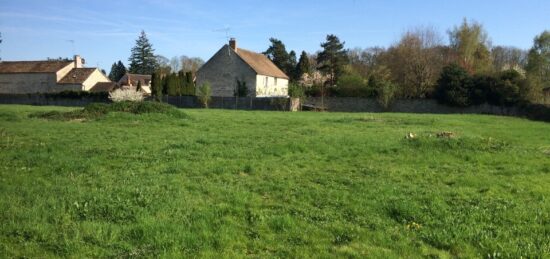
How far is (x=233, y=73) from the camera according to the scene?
5434 centimetres

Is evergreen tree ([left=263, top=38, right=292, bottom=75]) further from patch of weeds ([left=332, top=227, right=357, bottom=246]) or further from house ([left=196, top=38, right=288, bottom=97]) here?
patch of weeds ([left=332, top=227, right=357, bottom=246])

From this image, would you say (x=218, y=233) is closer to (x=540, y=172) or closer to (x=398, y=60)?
(x=540, y=172)

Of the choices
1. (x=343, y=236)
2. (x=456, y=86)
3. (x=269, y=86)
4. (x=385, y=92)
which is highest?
(x=456, y=86)

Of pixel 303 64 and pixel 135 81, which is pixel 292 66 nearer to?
pixel 303 64

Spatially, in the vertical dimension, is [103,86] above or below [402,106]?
above

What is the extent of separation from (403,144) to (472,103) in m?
31.6

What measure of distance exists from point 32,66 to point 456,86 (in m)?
58.8

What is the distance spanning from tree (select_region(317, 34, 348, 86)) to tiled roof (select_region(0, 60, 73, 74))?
3796cm

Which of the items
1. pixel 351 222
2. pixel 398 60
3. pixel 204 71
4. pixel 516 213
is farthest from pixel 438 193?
pixel 204 71

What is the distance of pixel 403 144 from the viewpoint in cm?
1241

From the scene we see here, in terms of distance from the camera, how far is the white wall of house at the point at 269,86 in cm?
5422

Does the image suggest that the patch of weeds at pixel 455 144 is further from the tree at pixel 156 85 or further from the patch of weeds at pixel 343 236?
the tree at pixel 156 85

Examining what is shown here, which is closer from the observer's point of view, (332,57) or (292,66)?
(332,57)

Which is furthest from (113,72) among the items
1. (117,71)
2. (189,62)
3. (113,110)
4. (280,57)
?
(113,110)
